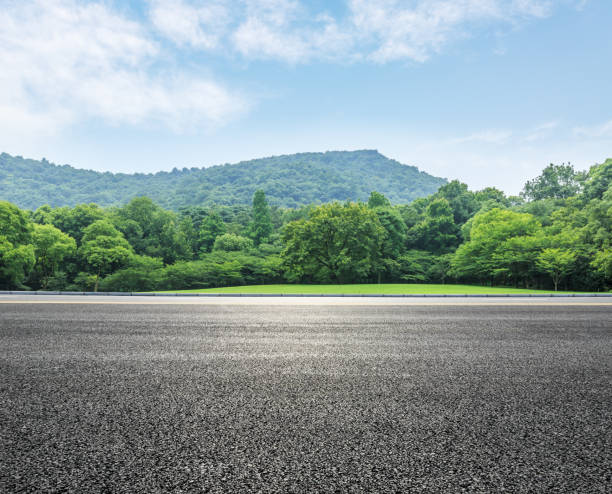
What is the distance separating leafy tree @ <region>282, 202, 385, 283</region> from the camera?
Answer: 113ft

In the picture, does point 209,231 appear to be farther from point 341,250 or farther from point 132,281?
point 341,250

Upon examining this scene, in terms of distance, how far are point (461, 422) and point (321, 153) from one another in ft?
584

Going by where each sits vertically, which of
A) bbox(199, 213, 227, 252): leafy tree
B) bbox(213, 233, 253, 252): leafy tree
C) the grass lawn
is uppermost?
bbox(199, 213, 227, 252): leafy tree

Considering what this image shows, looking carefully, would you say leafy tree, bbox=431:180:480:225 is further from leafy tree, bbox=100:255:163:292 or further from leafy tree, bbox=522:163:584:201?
→ leafy tree, bbox=100:255:163:292

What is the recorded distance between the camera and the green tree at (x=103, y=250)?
34.0m

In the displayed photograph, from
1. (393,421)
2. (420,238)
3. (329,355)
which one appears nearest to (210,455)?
(393,421)

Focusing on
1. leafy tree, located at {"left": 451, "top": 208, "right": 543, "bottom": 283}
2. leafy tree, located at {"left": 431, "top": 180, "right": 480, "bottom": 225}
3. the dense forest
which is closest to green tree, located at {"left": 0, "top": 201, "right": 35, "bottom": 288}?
the dense forest

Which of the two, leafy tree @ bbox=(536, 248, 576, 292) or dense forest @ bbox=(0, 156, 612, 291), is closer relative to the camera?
leafy tree @ bbox=(536, 248, 576, 292)

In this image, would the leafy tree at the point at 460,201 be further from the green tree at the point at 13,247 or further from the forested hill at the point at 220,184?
the forested hill at the point at 220,184

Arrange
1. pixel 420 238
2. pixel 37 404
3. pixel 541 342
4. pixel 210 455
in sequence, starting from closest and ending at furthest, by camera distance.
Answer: pixel 210 455, pixel 37 404, pixel 541 342, pixel 420 238

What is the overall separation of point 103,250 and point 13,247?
693 cm

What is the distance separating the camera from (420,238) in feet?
143

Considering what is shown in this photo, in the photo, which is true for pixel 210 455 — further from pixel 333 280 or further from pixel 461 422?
pixel 333 280

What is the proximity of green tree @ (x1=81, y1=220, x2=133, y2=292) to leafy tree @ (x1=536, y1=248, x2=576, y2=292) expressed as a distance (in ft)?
126
